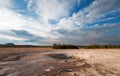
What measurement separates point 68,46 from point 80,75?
1359 inches

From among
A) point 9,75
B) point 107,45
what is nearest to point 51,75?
point 9,75

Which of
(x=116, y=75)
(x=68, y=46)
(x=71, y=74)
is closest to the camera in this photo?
(x=116, y=75)

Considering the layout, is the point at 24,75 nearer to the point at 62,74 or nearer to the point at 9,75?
the point at 9,75

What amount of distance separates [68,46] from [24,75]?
34.6m

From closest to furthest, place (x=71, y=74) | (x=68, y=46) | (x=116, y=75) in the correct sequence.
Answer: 1. (x=116, y=75)
2. (x=71, y=74)
3. (x=68, y=46)

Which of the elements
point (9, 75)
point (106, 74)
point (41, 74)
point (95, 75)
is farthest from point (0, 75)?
point (106, 74)

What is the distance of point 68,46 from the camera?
4172 centimetres

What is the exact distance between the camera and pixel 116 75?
6977mm

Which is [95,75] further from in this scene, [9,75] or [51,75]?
[9,75]

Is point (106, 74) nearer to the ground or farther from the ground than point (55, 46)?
nearer to the ground

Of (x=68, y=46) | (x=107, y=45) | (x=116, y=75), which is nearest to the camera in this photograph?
(x=116, y=75)

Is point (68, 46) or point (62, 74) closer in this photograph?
point (62, 74)

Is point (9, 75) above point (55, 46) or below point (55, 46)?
below

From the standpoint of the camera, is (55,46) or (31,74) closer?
(31,74)
